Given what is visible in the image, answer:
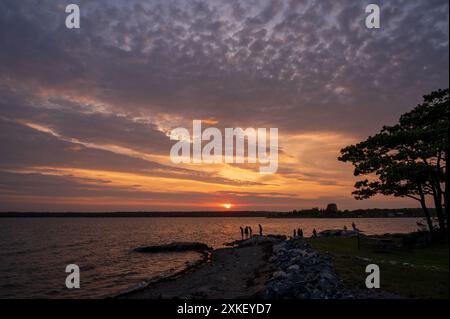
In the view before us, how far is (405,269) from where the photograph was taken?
739 inches

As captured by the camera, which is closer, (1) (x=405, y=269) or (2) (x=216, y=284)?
(1) (x=405, y=269)

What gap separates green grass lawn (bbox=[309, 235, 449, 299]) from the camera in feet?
48.3

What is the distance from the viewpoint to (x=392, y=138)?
2738cm

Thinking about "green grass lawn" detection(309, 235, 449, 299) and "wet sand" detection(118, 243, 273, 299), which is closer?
"green grass lawn" detection(309, 235, 449, 299)

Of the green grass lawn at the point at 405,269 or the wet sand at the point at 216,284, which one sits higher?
the green grass lawn at the point at 405,269

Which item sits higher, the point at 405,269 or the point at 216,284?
the point at 405,269

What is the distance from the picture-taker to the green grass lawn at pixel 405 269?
1473 cm

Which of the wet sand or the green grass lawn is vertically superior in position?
the green grass lawn

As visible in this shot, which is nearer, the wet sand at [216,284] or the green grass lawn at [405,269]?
the green grass lawn at [405,269]

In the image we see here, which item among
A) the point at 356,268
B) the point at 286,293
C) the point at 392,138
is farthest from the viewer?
the point at 392,138
